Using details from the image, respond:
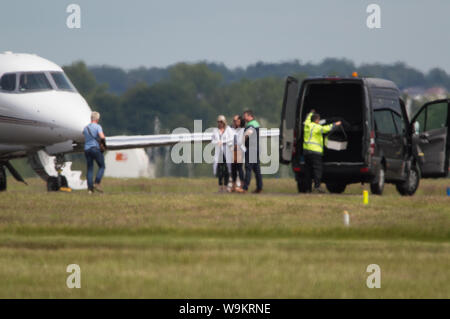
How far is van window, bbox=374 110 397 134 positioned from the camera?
23.8 m

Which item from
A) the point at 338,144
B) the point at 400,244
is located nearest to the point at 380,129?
the point at 338,144

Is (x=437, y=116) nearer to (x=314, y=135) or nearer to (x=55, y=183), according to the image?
(x=55, y=183)

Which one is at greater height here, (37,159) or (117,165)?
(37,159)

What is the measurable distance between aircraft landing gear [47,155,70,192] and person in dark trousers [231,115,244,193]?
3.90 meters

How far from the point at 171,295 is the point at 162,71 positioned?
135950 mm

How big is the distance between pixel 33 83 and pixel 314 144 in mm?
6865

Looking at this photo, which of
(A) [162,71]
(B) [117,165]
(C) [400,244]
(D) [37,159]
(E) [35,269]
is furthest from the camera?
(A) [162,71]

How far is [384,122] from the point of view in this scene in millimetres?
24094

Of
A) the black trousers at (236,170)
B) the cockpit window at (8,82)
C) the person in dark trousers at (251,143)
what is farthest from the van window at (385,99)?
the cockpit window at (8,82)

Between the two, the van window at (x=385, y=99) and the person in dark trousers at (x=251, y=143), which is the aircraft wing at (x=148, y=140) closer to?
the person in dark trousers at (x=251, y=143)

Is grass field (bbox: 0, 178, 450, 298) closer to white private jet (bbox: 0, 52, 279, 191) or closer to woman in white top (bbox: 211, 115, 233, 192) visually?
white private jet (bbox: 0, 52, 279, 191)

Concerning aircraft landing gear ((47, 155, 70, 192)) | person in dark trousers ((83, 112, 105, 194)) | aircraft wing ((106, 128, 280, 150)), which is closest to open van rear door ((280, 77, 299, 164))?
person in dark trousers ((83, 112, 105, 194))

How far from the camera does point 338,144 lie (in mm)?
Result: 24172
